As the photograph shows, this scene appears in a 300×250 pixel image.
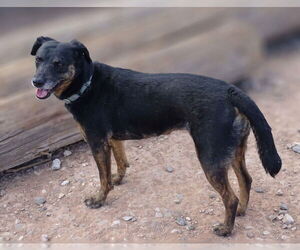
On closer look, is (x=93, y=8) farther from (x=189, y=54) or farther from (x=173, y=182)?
(x=173, y=182)

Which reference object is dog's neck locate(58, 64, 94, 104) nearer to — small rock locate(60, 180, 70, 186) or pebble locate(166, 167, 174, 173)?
small rock locate(60, 180, 70, 186)

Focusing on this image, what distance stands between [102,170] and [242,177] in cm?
130

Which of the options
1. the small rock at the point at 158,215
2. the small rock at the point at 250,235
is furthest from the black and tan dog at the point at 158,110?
the small rock at the point at 158,215

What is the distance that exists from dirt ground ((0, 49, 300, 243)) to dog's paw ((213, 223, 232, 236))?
2.1 inches

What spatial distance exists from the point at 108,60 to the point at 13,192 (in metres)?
2.09

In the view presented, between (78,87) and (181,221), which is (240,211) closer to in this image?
(181,221)

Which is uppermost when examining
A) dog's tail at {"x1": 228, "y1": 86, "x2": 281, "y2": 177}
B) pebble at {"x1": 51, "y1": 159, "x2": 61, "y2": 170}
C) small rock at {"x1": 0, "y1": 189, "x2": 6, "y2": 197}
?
dog's tail at {"x1": 228, "y1": 86, "x2": 281, "y2": 177}

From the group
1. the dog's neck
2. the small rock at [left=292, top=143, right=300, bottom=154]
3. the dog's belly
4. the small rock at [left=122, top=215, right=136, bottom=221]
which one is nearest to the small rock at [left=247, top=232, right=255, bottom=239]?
the small rock at [left=122, top=215, right=136, bottom=221]

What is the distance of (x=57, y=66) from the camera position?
4180mm

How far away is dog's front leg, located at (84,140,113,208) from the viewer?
4641 mm

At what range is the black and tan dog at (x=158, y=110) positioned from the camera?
13.1 ft

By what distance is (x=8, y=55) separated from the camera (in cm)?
667

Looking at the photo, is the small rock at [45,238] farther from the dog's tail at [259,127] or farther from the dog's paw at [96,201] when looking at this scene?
the dog's tail at [259,127]

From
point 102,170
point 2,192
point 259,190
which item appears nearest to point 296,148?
point 259,190
